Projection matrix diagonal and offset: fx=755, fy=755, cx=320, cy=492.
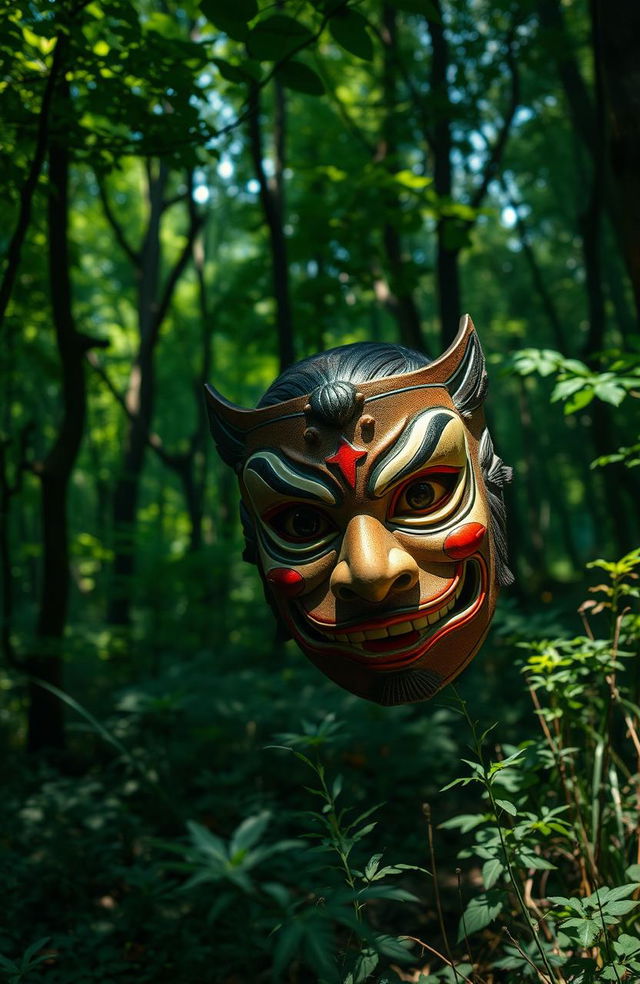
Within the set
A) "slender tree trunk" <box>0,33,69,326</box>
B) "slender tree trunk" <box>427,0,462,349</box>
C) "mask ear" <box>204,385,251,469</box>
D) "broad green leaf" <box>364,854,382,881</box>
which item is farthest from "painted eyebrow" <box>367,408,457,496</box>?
"slender tree trunk" <box>427,0,462,349</box>

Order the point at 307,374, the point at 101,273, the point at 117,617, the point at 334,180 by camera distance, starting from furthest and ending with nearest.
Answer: the point at 101,273
the point at 117,617
the point at 334,180
the point at 307,374

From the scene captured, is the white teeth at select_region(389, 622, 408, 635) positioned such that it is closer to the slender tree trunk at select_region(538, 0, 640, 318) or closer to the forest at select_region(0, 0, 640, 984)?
the forest at select_region(0, 0, 640, 984)

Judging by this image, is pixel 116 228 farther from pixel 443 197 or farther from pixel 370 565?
pixel 370 565

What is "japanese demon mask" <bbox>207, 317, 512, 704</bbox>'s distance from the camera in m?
1.91

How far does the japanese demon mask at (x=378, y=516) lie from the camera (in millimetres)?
1910

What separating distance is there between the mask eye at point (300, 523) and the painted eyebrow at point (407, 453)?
0.17 meters

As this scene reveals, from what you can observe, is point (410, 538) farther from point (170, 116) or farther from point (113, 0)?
point (113, 0)

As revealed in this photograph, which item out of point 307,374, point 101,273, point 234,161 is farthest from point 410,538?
point 101,273

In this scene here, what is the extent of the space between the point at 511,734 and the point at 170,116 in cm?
353

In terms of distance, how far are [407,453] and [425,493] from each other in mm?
134

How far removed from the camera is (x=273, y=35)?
2.12 m

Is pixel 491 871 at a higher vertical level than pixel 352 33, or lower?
lower

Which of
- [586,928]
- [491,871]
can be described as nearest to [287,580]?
[491,871]

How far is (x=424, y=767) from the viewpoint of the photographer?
416 cm
